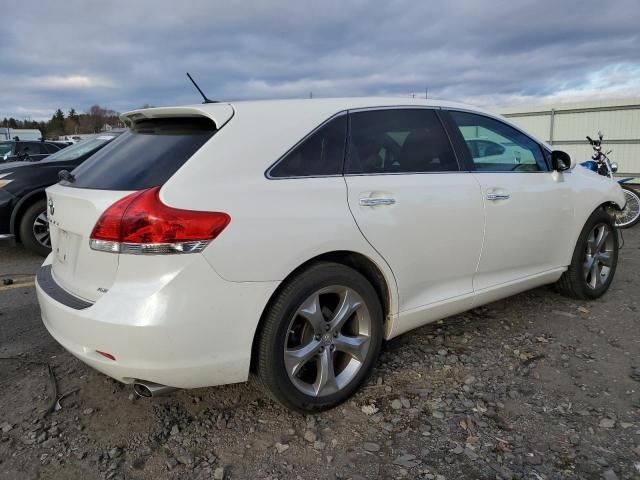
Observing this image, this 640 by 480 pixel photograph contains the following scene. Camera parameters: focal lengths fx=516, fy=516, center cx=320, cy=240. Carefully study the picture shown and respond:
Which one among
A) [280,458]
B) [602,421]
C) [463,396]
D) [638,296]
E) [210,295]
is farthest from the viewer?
[638,296]

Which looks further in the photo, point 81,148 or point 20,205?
point 81,148

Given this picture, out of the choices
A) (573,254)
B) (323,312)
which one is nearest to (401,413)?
(323,312)

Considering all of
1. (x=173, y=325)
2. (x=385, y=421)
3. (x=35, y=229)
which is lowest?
(x=385, y=421)

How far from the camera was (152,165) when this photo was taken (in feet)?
7.90

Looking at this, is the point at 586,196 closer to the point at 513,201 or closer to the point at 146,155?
the point at 513,201

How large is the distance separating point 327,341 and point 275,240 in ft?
2.19

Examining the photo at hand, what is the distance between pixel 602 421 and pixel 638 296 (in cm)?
242

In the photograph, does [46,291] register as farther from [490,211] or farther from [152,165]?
[490,211]

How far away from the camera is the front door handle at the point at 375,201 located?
2.71m

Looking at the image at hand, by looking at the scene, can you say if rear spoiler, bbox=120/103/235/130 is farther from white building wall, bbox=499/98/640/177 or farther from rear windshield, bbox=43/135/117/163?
white building wall, bbox=499/98/640/177

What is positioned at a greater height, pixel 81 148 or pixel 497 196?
pixel 81 148

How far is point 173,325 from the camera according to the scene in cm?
Result: 218

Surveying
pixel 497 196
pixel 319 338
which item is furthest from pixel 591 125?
pixel 319 338

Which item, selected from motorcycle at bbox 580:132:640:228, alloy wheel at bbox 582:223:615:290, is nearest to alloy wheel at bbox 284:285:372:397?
alloy wheel at bbox 582:223:615:290
